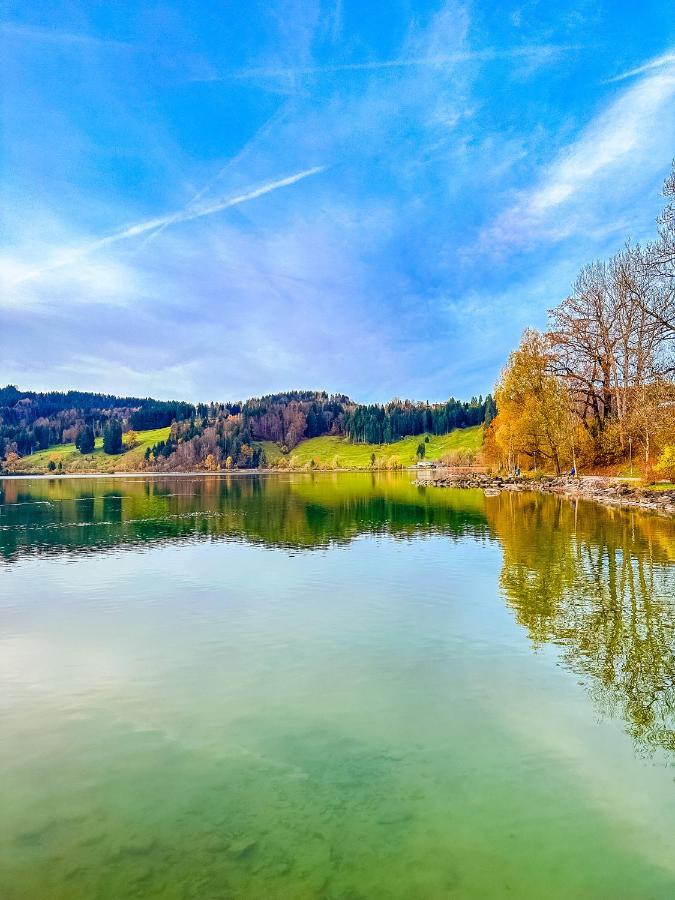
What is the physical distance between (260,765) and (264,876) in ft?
9.37

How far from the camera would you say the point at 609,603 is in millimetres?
19719

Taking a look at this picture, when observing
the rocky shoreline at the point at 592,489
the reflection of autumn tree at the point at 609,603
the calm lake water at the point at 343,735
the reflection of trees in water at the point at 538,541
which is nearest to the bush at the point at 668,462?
the rocky shoreline at the point at 592,489

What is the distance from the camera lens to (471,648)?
1605 centimetres

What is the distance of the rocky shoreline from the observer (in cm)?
4964

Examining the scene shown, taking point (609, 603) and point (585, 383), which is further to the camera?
point (585, 383)

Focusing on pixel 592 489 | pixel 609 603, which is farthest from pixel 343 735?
pixel 592 489

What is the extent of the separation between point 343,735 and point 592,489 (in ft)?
198

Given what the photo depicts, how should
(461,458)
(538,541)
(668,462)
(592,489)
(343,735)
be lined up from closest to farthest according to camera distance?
(343,735) < (538,541) < (668,462) < (592,489) < (461,458)

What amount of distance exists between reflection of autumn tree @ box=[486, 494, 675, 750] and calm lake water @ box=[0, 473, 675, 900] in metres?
0.10

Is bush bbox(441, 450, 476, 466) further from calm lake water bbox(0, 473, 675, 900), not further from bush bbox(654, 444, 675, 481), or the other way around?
calm lake water bbox(0, 473, 675, 900)

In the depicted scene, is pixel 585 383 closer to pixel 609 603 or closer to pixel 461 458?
pixel 609 603

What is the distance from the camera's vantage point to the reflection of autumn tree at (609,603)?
40.8 feet

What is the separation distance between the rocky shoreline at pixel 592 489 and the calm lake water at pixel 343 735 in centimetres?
2724

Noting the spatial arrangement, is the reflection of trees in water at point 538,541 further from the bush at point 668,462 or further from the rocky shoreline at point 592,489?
the bush at point 668,462
